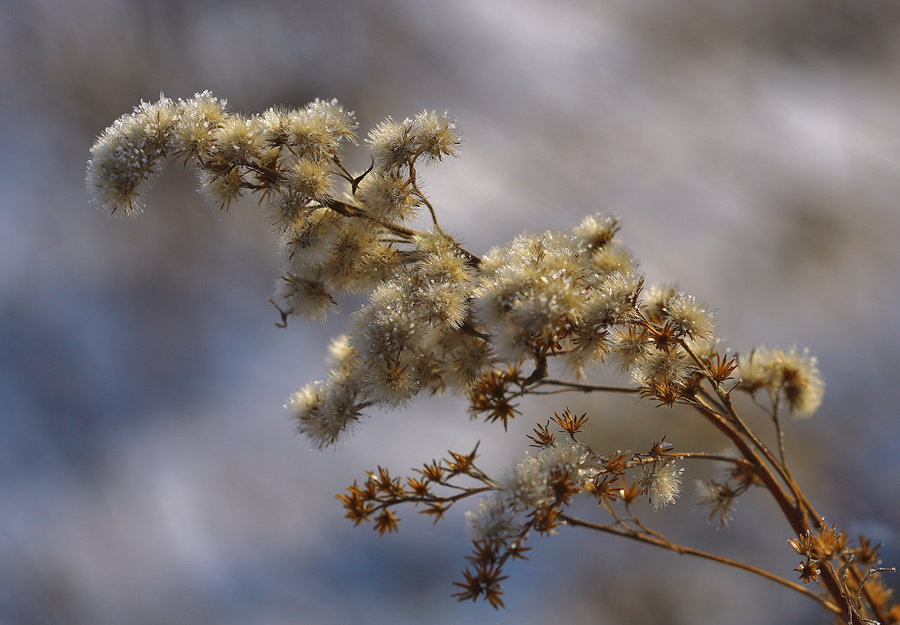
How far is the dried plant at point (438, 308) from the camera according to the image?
15.8 inches

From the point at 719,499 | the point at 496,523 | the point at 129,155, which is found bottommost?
the point at 496,523

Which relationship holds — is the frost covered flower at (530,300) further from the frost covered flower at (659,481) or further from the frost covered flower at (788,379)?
the frost covered flower at (788,379)

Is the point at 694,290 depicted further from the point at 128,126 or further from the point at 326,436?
the point at 128,126

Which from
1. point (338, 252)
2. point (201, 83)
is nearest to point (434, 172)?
point (201, 83)

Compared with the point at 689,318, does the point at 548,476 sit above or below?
below

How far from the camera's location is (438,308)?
43 cm

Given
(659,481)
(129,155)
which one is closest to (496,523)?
(659,481)

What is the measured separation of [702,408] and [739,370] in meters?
0.31

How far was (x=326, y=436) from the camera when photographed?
1.69ft

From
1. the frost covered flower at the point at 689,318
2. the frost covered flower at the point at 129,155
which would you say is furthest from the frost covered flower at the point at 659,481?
the frost covered flower at the point at 129,155

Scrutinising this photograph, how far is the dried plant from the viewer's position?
1.32 ft

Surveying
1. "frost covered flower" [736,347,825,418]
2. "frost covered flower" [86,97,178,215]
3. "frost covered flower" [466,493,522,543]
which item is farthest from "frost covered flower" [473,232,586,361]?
"frost covered flower" [736,347,825,418]

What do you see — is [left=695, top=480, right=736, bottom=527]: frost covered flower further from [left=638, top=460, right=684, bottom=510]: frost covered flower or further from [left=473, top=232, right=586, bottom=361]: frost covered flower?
[left=473, top=232, right=586, bottom=361]: frost covered flower

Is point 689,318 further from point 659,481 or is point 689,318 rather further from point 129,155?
point 129,155
